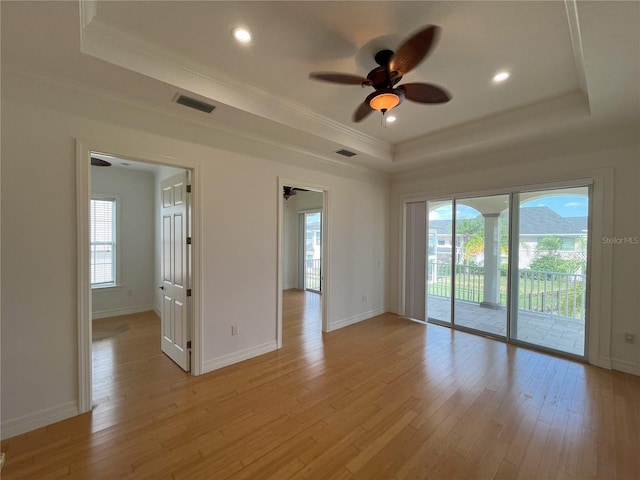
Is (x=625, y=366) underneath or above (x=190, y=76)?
underneath

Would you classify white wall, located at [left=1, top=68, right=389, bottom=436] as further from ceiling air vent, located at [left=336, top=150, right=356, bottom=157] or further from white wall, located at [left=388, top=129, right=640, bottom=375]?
white wall, located at [left=388, top=129, right=640, bottom=375]

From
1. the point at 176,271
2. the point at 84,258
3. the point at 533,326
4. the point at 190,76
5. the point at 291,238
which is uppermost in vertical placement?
the point at 190,76

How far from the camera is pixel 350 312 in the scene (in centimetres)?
473

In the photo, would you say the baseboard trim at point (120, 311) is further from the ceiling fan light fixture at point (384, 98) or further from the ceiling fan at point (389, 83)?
the ceiling fan light fixture at point (384, 98)

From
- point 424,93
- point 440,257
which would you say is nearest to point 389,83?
point 424,93

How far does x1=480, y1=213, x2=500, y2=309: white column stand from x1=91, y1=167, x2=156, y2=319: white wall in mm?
6390

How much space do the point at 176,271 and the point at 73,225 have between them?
112 cm

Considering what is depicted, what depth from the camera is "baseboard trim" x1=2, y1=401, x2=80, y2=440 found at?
79.1 inches

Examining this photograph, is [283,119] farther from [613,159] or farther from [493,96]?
[613,159]

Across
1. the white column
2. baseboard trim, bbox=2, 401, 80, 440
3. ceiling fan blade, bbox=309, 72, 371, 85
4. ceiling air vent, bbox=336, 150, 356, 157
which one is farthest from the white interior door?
the white column

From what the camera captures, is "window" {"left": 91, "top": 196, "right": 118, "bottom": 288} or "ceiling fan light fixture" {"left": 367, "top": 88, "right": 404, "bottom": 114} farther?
"window" {"left": 91, "top": 196, "right": 118, "bottom": 288}

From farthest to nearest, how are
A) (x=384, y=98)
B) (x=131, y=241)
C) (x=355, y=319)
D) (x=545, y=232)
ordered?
(x=131, y=241) → (x=355, y=319) → (x=545, y=232) → (x=384, y=98)

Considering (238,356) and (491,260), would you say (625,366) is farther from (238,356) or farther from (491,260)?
(238,356)

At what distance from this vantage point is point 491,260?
4.23 m
